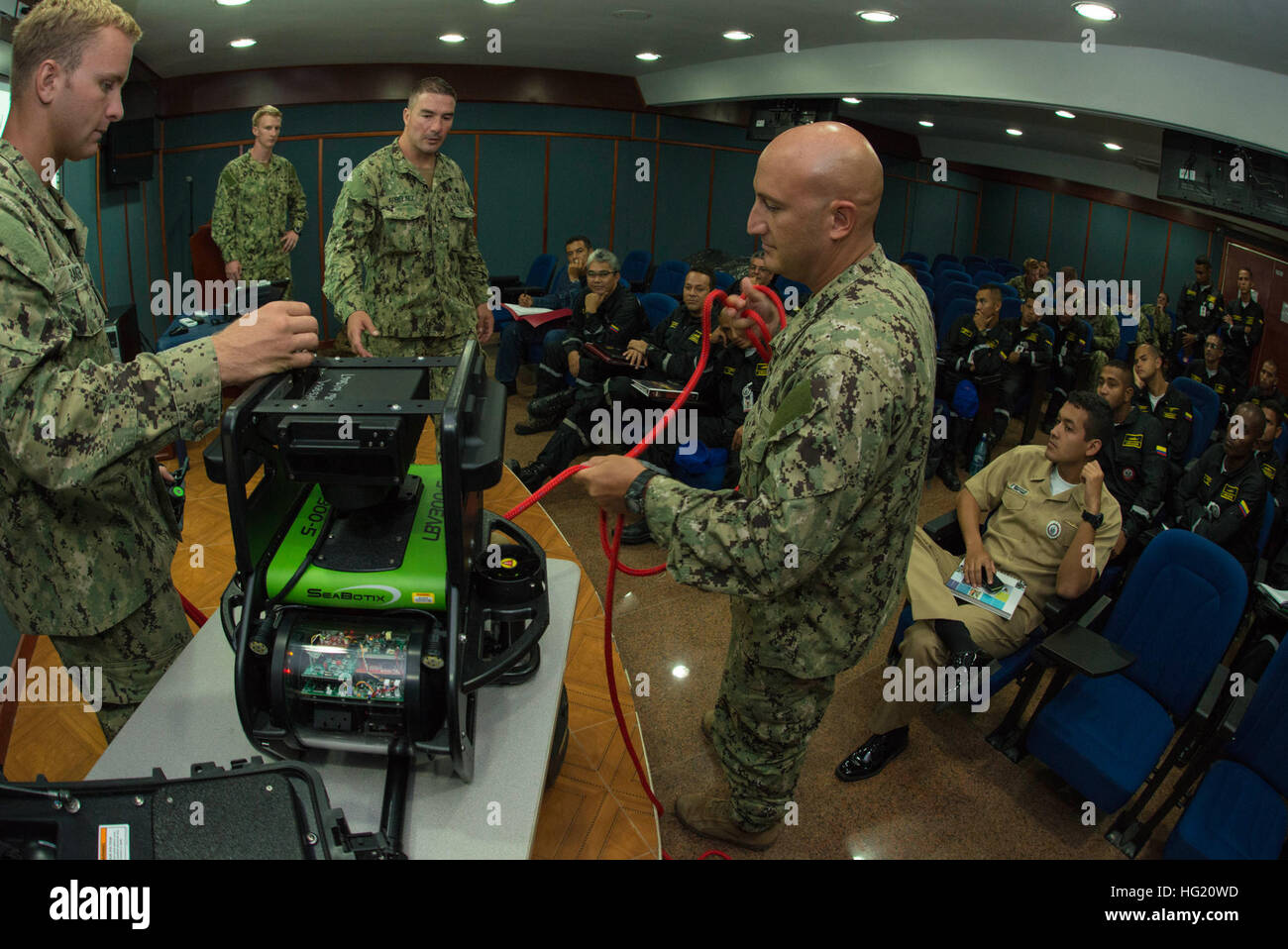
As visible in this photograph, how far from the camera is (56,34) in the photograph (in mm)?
1386

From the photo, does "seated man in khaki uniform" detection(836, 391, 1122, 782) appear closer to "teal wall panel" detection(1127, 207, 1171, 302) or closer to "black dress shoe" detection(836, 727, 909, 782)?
"black dress shoe" detection(836, 727, 909, 782)

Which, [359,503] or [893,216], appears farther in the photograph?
[893,216]

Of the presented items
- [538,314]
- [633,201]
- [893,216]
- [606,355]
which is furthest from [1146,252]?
[606,355]

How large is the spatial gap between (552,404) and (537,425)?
0.72 feet

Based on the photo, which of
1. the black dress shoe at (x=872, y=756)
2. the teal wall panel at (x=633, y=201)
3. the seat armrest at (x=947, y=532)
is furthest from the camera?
the teal wall panel at (x=633, y=201)

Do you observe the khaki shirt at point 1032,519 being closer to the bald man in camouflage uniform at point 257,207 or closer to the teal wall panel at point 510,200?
the bald man in camouflage uniform at point 257,207

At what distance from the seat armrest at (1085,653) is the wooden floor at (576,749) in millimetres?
1246

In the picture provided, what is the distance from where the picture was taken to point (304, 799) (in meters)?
1.20

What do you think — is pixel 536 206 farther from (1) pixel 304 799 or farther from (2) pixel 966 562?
(1) pixel 304 799

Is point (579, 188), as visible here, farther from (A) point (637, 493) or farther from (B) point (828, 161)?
(A) point (637, 493)

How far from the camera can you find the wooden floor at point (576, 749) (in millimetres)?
2092

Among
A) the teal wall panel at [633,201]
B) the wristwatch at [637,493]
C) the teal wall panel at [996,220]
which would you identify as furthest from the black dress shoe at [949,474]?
the teal wall panel at [996,220]
